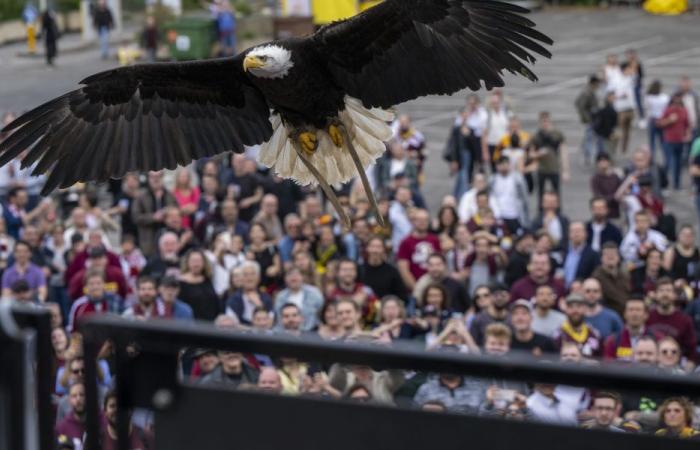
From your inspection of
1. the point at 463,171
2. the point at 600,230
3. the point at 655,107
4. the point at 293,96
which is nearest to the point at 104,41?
the point at 463,171

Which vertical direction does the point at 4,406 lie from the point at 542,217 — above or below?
above

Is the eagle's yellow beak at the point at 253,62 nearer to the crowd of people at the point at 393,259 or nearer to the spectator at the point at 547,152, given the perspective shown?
the crowd of people at the point at 393,259

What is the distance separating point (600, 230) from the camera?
44.1ft

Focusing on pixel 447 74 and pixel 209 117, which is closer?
pixel 447 74

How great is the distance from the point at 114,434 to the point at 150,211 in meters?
12.7

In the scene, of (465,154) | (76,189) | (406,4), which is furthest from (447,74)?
(465,154)

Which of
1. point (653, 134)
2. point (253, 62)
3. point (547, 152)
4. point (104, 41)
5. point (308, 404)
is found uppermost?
point (253, 62)

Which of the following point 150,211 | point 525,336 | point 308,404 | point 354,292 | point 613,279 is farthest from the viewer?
point 150,211

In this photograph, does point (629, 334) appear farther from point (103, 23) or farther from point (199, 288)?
point (103, 23)

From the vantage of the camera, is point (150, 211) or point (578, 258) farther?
point (150, 211)

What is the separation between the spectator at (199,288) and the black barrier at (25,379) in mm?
9243

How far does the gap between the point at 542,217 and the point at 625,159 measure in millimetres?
8616

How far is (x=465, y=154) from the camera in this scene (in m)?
18.8

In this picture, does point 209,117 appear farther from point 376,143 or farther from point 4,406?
point 4,406
